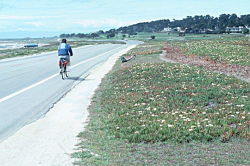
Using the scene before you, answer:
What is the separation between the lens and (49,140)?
695cm

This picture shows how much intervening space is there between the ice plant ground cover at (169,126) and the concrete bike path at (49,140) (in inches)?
11.2

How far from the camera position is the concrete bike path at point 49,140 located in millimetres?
5852

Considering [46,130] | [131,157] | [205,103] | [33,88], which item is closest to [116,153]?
[131,157]

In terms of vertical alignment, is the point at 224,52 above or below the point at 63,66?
below

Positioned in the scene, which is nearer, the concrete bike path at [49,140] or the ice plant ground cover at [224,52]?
the concrete bike path at [49,140]

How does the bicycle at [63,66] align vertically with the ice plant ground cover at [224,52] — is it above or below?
above

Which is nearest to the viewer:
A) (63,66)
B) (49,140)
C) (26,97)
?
(49,140)

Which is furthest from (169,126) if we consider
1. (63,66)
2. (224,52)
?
(224,52)

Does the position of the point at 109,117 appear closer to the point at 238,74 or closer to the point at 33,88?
the point at 33,88

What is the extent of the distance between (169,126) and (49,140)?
8.17 feet

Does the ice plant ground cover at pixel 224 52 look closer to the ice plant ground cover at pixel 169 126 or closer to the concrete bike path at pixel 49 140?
the ice plant ground cover at pixel 169 126

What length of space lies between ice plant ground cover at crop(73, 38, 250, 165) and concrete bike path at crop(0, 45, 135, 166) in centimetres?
28

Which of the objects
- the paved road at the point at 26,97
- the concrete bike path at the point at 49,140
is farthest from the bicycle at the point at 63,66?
the concrete bike path at the point at 49,140

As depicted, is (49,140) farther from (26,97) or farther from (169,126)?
(26,97)
